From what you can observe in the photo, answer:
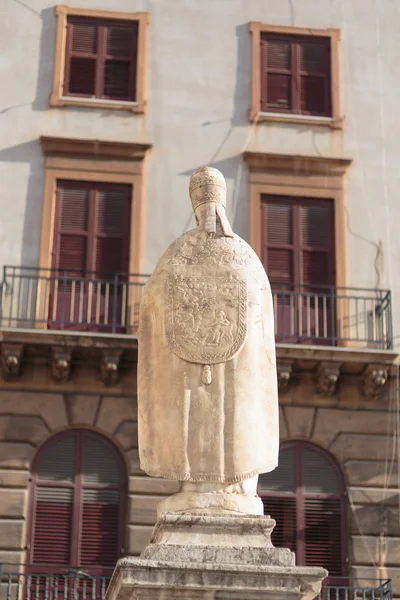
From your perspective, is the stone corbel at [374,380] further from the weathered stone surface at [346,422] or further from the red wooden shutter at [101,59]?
the red wooden shutter at [101,59]

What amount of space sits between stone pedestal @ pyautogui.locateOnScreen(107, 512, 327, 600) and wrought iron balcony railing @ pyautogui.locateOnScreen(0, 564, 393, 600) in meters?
9.13

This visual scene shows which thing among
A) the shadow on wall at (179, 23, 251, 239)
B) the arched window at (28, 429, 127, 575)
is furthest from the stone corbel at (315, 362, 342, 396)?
the arched window at (28, 429, 127, 575)

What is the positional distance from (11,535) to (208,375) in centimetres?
977

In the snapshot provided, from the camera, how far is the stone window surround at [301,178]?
753 inches

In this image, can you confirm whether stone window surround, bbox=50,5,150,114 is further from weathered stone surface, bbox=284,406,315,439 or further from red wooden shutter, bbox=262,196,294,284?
weathered stone surface, bbox=284,406,315,439

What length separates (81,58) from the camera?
1977 cm

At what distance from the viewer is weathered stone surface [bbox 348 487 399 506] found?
57.7ft

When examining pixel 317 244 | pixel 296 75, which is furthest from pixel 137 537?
pixel 296 75

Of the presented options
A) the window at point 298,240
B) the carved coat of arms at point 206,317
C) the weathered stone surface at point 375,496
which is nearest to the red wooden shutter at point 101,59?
the window at point 298,240

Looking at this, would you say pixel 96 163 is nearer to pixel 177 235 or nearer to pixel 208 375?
pixel 177 235

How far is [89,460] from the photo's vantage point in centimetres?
1753

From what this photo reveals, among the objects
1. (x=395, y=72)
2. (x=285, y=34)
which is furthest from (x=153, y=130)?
(x=395, y=72)

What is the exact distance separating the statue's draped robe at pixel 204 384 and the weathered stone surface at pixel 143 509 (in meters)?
9.30

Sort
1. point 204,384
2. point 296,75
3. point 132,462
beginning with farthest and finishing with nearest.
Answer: point 296,75
point 132,462
point 204,384
